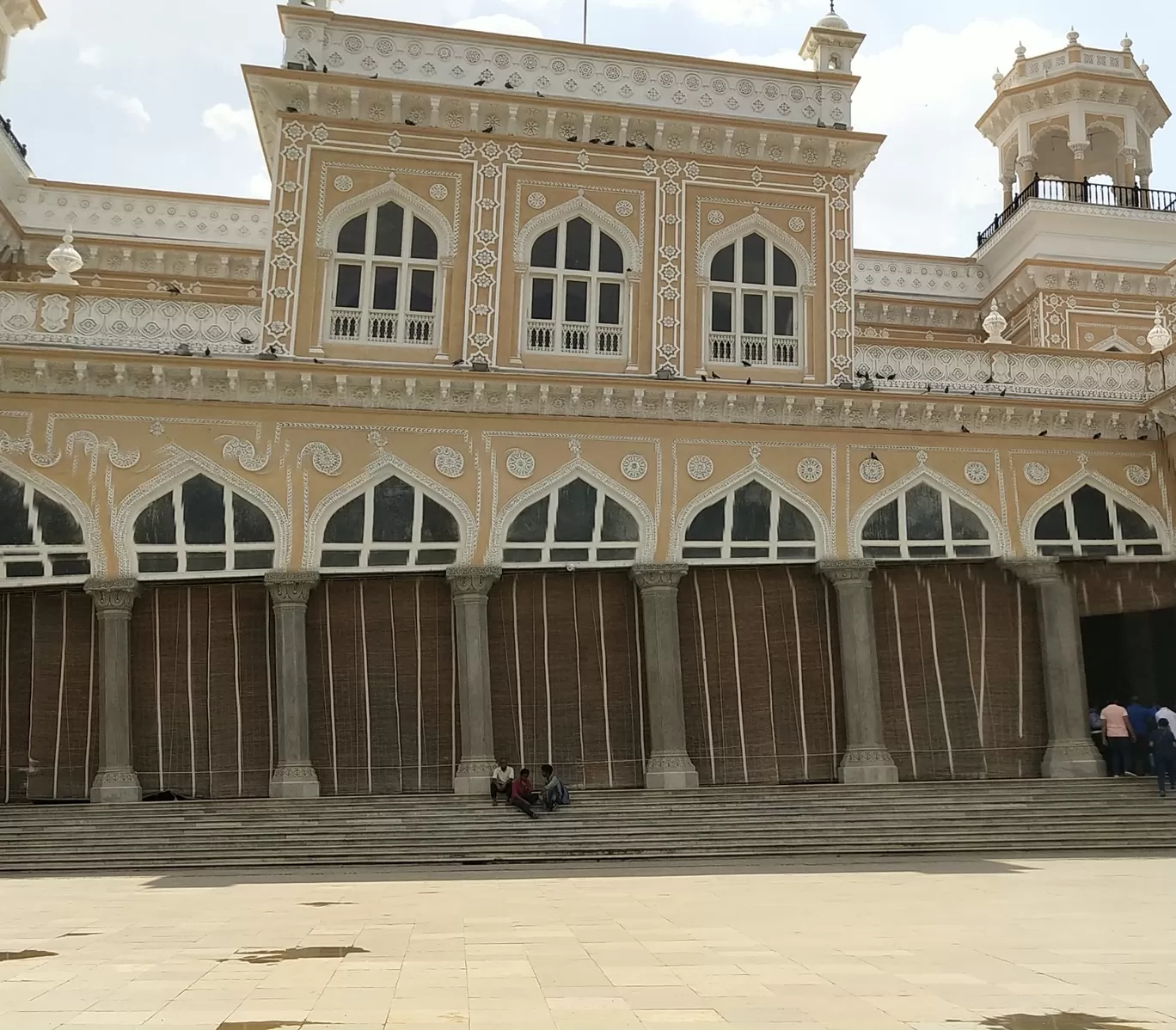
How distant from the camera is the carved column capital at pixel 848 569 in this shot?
1950 centimetres

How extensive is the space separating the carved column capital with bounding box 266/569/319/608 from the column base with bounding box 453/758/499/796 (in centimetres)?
354

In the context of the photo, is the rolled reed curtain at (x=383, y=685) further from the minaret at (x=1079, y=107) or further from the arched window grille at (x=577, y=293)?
the minaret at (x=1079, y=107)

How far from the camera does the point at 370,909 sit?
34.6 feet

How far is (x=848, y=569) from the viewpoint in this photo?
19.5 meters

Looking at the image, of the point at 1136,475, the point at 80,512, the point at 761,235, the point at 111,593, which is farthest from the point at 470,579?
the point at 1136,475

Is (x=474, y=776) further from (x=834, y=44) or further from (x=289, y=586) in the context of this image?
(x=834, y=44)

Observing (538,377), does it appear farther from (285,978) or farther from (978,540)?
(285,978)

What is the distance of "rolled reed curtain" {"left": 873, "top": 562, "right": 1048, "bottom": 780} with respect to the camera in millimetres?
19812

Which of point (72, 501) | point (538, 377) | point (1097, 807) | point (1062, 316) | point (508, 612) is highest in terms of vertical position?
point (1062, 316)

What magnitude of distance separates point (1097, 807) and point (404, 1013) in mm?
14124

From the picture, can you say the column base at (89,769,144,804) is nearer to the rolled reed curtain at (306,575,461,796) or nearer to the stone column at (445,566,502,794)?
the rolled reed curtain at (306,575,461,796)

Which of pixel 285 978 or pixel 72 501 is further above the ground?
pixel 72 501

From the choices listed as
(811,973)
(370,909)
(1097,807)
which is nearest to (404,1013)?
(811,973)

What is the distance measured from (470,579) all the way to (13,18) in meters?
15.9
